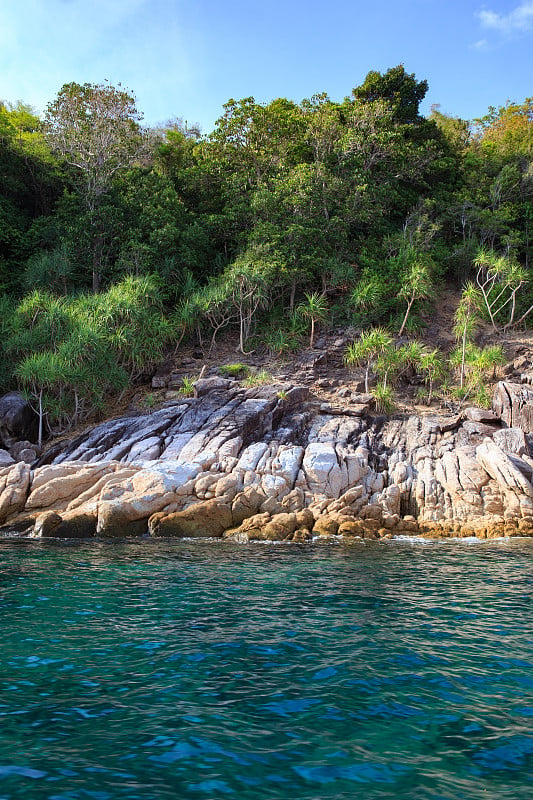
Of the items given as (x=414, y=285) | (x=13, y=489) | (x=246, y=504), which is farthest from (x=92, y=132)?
(x=246, y=504)

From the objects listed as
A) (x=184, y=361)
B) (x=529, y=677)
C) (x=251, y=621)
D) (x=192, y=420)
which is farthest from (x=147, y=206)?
(x=529, y=677)

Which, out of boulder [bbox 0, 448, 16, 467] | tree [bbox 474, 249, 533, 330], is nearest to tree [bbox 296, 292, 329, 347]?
tree [bbox 474, 249, 533, 330]

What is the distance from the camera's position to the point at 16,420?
20.6m

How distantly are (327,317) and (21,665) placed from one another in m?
21.8

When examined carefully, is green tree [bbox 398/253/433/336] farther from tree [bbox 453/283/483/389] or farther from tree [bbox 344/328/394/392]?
tree [bbox 344/328/394/392]

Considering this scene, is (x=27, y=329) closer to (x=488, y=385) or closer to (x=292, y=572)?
(x=292, y=572)

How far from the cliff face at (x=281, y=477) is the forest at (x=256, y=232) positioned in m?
3.35

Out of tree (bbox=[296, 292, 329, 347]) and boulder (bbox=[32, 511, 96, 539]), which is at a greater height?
tree (bbox=[296, 292, 329, 347])

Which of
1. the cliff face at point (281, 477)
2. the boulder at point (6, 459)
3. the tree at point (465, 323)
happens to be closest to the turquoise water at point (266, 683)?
the cliff face at point (281, 477)

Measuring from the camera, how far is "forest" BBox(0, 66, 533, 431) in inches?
887

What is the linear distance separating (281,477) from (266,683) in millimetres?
10414

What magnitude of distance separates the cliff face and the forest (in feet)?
11.0

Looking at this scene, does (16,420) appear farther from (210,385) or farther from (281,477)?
(281,477)

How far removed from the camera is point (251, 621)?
7.59m
